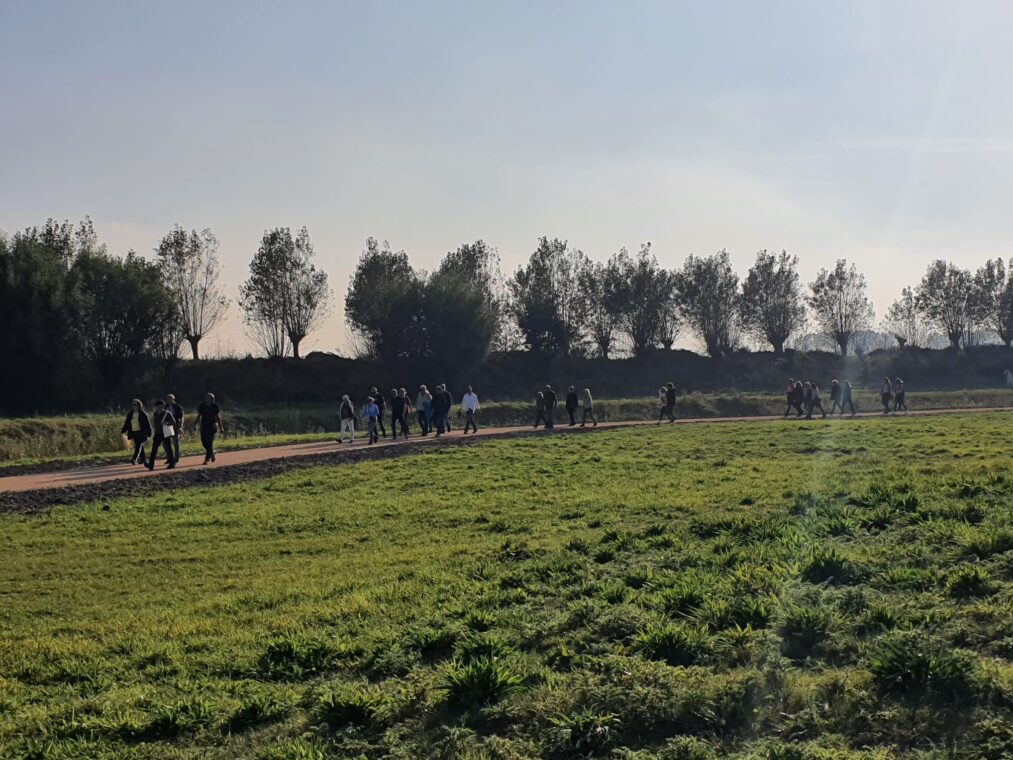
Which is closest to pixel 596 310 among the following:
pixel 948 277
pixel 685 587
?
pixel 948 277

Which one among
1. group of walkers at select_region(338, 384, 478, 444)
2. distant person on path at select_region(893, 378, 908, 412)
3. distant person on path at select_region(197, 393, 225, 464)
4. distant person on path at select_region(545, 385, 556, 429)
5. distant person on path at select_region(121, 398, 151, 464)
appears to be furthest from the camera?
distant person on path at select_region(893, 378, 908, 412)

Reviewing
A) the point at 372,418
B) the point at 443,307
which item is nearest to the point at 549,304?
the point at 443,307

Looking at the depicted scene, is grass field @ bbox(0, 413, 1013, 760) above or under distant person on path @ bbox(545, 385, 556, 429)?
under

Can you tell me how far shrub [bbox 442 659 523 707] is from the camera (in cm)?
560

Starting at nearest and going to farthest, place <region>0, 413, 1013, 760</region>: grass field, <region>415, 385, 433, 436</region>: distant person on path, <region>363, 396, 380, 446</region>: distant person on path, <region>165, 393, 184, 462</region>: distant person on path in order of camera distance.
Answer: <region>0, 413, 1013, 760</region>: grass field
<region>165, 393, 184, 462</region>: distant person on path
<region>363, 396, 380, 446</region>: distant person on path
<region>415, 385, 433, 436</region>: distant person on path

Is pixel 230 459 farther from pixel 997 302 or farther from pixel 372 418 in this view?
pixel 997 302

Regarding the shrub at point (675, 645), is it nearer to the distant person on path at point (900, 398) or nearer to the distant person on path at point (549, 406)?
the distant person on path at point (549, 406)

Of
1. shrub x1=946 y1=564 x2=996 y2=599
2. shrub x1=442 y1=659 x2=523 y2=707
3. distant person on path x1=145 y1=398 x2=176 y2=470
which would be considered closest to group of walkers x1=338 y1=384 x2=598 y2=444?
distant person on path x1=145 y1=398 x2=176 y2=470

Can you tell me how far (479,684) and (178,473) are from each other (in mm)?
16955

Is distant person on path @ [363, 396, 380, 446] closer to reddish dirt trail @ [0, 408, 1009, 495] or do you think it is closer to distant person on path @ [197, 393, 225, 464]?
reddish dirt trail @ [0, 408, 1009, 495]

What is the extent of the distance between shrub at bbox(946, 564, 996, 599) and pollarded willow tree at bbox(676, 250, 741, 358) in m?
81.2

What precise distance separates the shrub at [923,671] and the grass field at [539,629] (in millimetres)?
16

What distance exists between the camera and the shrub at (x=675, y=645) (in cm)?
605

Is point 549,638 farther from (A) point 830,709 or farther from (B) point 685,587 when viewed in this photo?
(A) point 830,709
